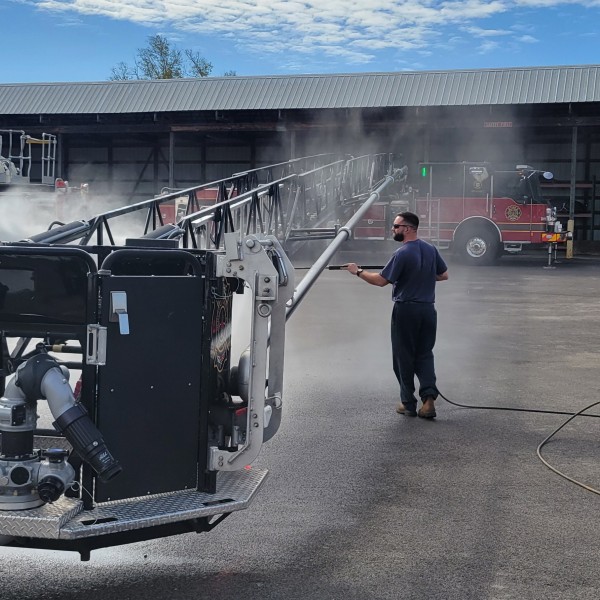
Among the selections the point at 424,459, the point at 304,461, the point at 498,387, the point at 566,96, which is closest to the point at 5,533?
the point at 304,461

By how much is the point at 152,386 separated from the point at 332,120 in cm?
2620

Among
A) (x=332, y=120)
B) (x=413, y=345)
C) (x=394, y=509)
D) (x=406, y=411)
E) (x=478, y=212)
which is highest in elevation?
(x=332, y=120)

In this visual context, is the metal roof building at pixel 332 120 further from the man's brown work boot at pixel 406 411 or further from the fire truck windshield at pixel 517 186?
the man's brown work boot at pixel 406 411

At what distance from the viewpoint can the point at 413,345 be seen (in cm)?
726

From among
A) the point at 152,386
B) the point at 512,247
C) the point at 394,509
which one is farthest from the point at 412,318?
the point at 512,247

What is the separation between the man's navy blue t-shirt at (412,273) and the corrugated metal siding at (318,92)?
2139cm

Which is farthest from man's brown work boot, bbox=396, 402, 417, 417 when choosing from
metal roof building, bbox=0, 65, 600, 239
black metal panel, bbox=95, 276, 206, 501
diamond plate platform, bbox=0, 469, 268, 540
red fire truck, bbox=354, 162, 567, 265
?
metal roof building, bbox=0, 65, 600, 239

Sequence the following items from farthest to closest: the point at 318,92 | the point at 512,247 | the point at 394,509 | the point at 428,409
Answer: the point at 318,92, the point at 512,247, the point at 428,409, the point at 394,509

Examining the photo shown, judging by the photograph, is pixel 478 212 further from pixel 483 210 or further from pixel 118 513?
pixel 118 513

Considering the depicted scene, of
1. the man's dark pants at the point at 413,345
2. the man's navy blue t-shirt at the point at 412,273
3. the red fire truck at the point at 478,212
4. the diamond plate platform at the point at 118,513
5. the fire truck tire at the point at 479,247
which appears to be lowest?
the diamond plate platform at the point at 118,513

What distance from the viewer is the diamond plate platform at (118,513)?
327cm

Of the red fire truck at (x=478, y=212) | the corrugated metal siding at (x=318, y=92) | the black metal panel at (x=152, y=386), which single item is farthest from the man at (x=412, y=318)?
the corrugated metal siding at (x=318, y=92)

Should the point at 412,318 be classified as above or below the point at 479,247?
below

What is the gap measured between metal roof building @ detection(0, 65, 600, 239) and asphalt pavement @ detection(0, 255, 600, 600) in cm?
Result: 1675
